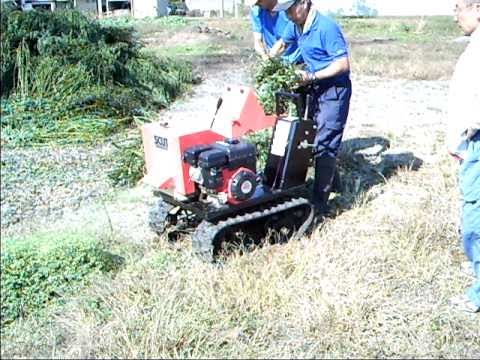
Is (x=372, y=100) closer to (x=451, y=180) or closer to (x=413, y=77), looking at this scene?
(x=413, y=77)

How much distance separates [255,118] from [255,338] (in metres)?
1.69

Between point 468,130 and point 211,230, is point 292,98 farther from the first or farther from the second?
point 468,130

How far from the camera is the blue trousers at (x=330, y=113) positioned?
443cm

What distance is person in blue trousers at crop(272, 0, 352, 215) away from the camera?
13.8ft

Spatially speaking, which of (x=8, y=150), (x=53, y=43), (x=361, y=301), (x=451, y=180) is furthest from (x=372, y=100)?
(x=8, y=150)

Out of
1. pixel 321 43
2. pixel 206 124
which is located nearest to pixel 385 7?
pixel 321 43

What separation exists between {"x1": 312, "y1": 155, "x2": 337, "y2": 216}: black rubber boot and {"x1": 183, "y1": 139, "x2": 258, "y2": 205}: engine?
33.3 inches

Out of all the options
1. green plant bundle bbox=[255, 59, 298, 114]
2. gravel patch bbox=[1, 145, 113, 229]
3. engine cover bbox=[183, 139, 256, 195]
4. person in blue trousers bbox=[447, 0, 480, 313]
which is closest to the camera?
gravel patch bbox=[1, 145, 113, 229]

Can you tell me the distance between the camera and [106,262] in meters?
3.37

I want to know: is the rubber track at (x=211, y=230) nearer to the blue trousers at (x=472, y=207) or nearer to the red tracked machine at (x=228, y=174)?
the red tracked machine at (x=228, y=174)

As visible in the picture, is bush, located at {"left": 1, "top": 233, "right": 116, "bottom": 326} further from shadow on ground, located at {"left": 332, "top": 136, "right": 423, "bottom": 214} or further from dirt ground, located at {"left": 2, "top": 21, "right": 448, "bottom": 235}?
shadow on ground, located at {"left": 332, "top": 136, "right": 423, "bottom": 214}

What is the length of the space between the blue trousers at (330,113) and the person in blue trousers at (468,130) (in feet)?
3.96

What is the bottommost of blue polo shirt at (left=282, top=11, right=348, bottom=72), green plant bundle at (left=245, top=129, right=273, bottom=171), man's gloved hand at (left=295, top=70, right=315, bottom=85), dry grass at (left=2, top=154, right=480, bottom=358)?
dry grass at (left=2, top=154, right=480, bottom=358)

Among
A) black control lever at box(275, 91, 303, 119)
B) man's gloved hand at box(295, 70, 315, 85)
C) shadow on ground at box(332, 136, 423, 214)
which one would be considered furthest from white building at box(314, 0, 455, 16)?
black control lever at box(275, 91, 303, 119)
